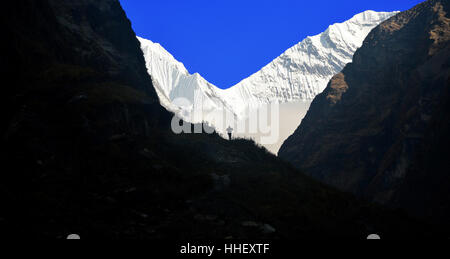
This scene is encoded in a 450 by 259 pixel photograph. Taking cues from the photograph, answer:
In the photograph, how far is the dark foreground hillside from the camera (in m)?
39.3

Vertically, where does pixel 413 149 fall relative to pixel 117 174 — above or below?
above

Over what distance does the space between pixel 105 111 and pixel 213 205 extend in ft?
60.7

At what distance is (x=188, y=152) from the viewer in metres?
66.2

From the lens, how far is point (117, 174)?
48.5m

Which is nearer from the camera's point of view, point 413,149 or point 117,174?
point 117,174

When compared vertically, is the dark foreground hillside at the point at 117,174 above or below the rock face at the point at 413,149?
below

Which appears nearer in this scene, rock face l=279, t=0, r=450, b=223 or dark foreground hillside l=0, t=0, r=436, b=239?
dark foreground hillside l=0, t=0, r=436, b=239

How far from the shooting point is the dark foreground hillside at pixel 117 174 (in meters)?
39.3

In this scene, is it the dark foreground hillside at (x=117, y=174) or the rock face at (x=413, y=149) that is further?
the rock face at (x=413, y=149)

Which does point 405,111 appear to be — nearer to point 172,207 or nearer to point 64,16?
point 64,16

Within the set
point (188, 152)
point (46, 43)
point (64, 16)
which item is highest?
point (64, 16)

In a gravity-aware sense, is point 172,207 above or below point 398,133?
below

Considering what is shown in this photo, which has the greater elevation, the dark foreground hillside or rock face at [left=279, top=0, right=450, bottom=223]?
rock face at [left=279, top=0, right=450, bottom=223]

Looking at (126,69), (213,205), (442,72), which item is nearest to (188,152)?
(213,205)
